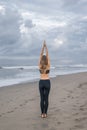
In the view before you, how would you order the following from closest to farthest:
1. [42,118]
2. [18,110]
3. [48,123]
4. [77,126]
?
1. [77,126]
2. [48,123]
3. [42,118]
4. [18,110]

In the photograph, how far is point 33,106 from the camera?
11016 millimetres

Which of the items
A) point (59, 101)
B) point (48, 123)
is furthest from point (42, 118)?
point (59, 101)

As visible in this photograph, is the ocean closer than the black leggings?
No

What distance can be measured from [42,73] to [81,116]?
1669 millimetres

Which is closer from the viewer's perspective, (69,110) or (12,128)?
(12,128)

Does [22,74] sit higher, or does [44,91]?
[44,91]

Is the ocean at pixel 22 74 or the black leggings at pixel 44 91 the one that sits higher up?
the black leggings at pixel 44 91

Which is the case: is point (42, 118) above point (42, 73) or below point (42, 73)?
below

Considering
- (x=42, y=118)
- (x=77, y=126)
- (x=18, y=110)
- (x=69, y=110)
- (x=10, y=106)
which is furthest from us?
(x=10, y=106)

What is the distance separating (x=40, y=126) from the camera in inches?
314

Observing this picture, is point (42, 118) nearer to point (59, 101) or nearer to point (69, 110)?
point (69, 110)

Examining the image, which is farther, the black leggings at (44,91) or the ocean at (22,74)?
the ocean at (22,74)

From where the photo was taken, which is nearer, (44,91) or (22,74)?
(44,91)

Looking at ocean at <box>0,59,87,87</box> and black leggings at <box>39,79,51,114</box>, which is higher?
black leggings at <box>39,79,51,114</box>
